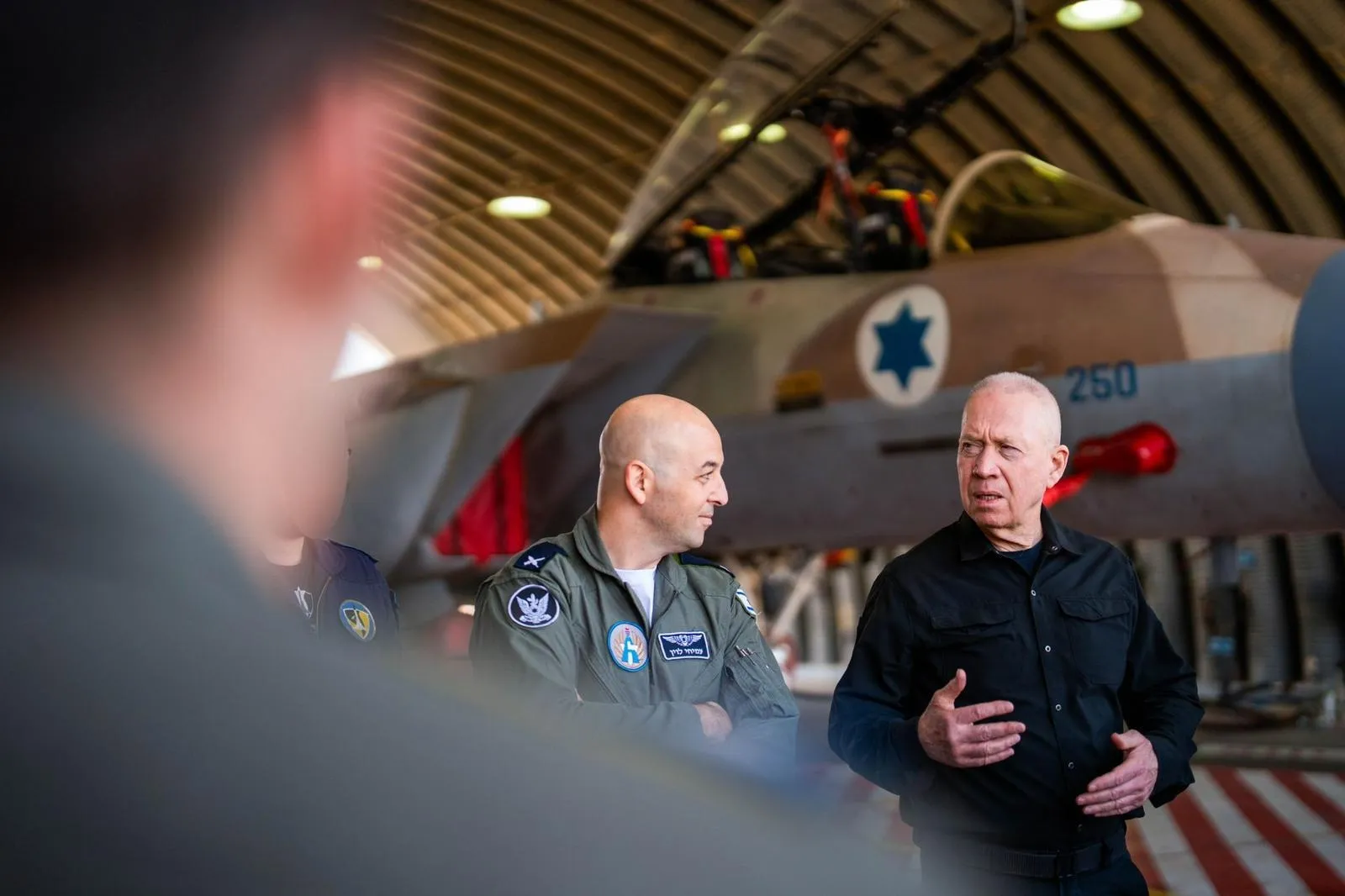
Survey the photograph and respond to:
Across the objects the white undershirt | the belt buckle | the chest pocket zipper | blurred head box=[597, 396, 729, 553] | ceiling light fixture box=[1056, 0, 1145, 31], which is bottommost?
the belt buckle

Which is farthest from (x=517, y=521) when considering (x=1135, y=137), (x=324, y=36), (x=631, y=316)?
(x=1135, y=137)

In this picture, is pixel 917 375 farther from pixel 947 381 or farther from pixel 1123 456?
pixel 1123 456

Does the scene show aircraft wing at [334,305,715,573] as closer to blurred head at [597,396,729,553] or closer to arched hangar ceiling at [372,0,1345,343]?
arched hangar ceiling at [372,0,1345,343]

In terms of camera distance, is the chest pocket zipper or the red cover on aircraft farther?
the red cover on aircraft

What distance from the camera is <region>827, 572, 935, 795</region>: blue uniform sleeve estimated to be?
2133 millimetres

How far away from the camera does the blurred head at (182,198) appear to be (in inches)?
19.5

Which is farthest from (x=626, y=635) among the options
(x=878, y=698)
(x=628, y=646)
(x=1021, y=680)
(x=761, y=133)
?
(x=761, y=133)

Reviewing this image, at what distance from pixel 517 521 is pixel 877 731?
3220 mm

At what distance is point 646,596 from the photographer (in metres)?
2.05

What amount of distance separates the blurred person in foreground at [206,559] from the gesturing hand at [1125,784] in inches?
64.1

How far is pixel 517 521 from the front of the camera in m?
5.22

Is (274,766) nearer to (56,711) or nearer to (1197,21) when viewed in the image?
(56,711)

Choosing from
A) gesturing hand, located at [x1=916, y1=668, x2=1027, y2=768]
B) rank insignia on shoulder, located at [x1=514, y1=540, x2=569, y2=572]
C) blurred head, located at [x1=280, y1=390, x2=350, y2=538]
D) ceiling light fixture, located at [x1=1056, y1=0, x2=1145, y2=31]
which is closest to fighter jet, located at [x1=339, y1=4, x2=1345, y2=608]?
rank insignia on shoulder, located at [x1=514, y1=540, x2=569, y2=572]

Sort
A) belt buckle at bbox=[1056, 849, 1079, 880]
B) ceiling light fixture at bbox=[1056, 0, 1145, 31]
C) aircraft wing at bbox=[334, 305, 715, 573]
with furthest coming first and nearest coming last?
ceiling light fixture at bbox=[1056, 0, 1145, 31]
aircraft wing at bbox=[334, 305, 715, 573]
belt buckle at bbox=[1056, 849, 1079, 880]
